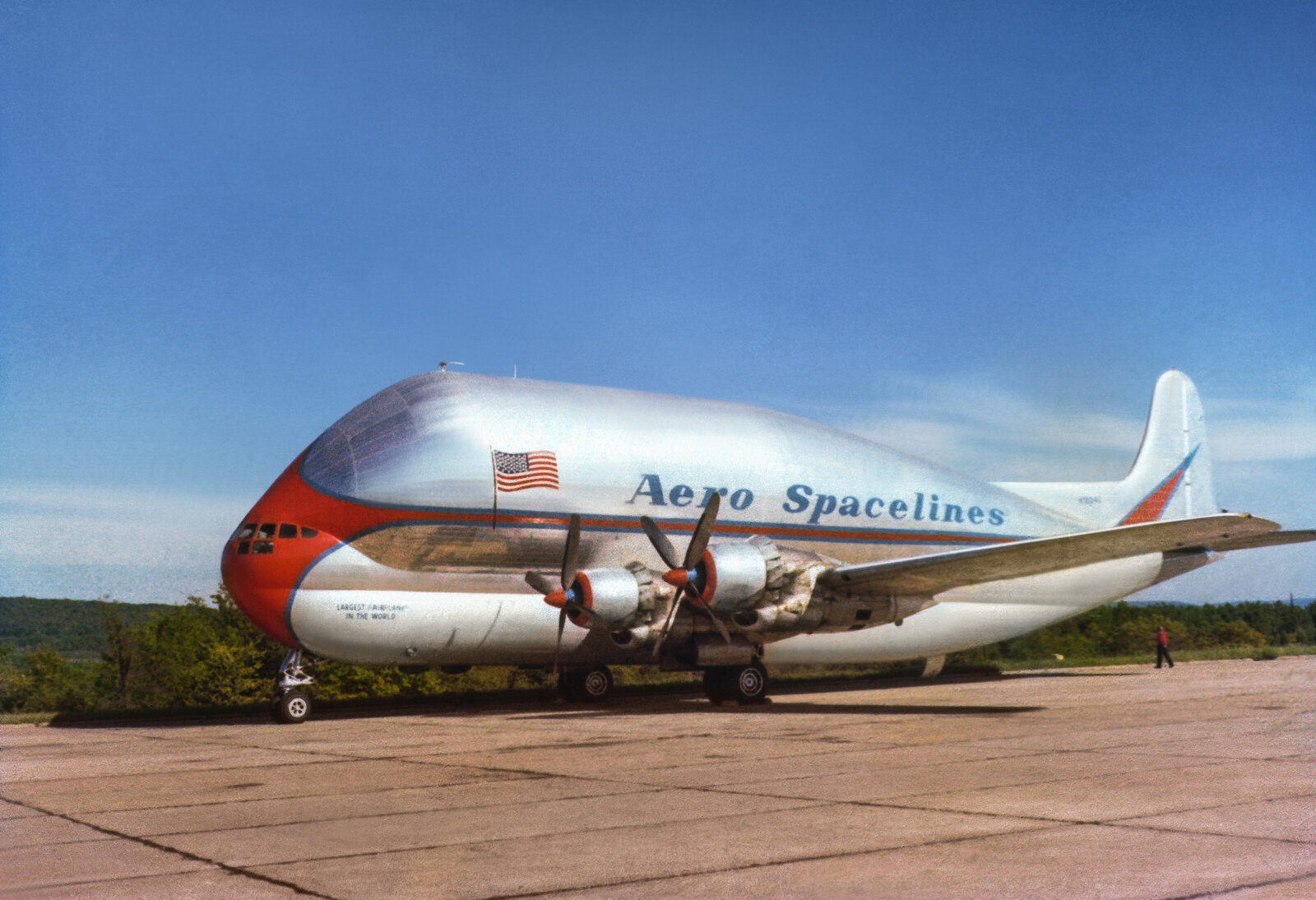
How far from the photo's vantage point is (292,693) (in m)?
19.0

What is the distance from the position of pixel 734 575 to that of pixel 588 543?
12.2ft

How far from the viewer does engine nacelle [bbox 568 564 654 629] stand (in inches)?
734

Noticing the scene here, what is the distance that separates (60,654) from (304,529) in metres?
68.8

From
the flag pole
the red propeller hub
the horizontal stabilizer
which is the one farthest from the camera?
the horizontal stabilizer

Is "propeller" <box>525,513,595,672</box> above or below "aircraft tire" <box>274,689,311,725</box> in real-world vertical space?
above

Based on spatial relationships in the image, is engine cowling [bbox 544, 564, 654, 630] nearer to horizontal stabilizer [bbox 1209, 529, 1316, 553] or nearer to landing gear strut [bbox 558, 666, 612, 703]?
landing gear strut [bbox 558, 666, 612, 703]

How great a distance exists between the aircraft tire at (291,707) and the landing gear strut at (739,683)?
7.39 meters

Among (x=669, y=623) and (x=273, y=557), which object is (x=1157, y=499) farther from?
(x=273, y=557)

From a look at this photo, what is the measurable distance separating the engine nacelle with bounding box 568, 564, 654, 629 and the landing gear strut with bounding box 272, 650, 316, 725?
200 inches

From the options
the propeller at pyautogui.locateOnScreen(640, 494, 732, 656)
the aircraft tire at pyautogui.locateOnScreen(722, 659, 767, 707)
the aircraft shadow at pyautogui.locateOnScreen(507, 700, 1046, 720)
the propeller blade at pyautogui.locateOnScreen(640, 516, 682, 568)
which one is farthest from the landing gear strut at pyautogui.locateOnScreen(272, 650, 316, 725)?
the aircraft tire at pyautogui.locateOnScreen(722, 659, 767, 707)

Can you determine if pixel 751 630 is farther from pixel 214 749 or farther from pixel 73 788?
pixel 73 788

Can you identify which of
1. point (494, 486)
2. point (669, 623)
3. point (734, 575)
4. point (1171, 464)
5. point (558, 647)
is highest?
point (1171, 464)

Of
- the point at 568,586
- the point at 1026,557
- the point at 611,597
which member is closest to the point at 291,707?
the point at 568,586

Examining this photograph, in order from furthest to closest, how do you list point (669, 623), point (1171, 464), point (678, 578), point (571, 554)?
point (1171, 464) < point (571, 554) < point (669, 623) < point (678, 578)
